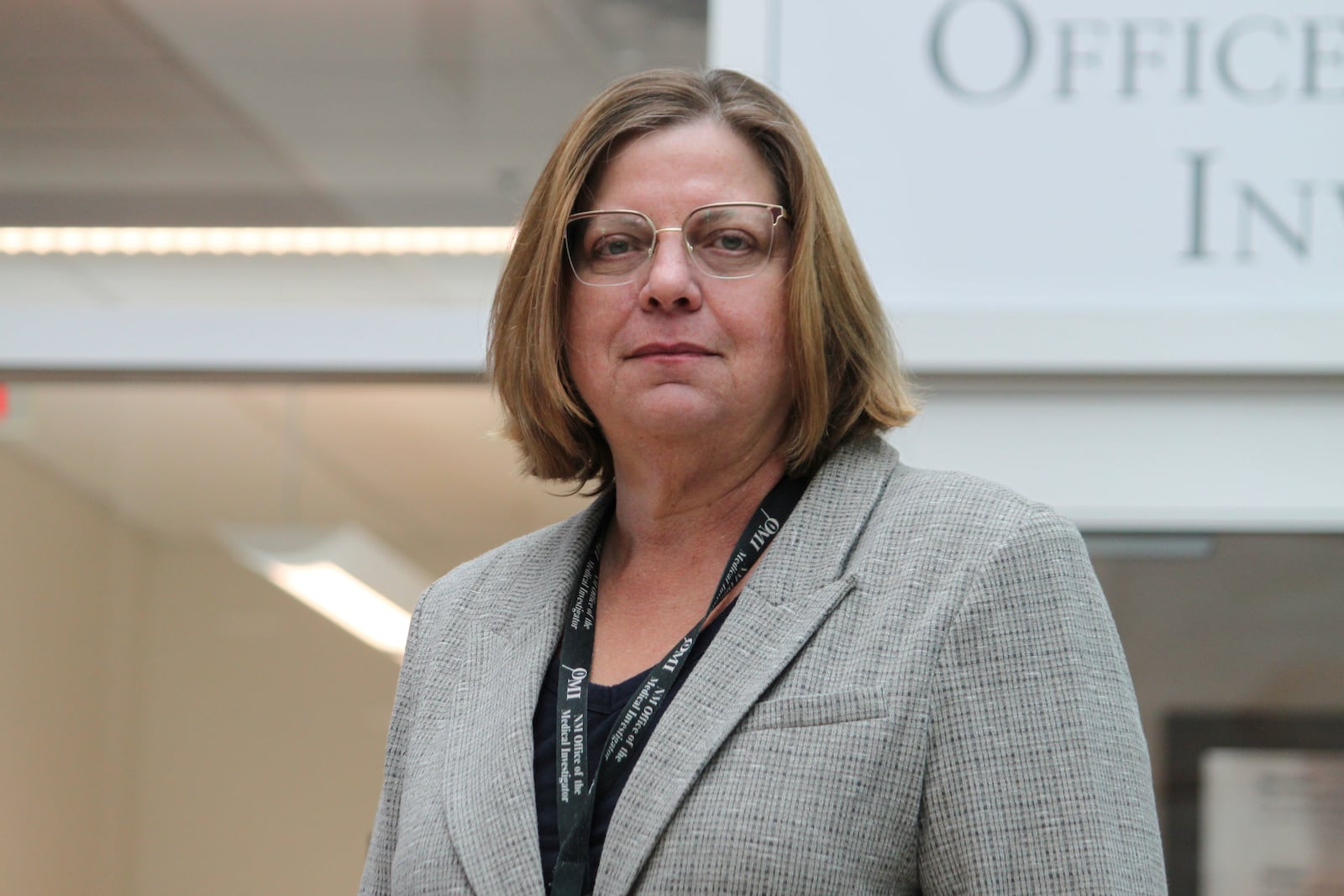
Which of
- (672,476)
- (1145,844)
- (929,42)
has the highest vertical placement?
(929,42)

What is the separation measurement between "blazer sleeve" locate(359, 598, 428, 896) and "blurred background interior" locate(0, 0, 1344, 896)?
1.88m

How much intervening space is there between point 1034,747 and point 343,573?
283 cm

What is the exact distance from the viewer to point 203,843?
3902mm

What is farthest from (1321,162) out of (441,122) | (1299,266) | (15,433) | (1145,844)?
(15,433)

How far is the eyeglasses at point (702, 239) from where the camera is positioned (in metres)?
1.83

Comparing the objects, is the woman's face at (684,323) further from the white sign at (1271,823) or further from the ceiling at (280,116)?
the ceiling at (280,116)

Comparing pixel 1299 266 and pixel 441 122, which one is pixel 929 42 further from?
pixel 441 122

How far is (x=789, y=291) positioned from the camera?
1830 millimetres

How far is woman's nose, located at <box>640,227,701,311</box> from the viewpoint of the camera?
5.85 feet

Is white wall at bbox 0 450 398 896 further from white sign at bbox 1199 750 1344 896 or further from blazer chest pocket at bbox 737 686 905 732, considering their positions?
blazer chest pocket at bbox 737 686 905 732

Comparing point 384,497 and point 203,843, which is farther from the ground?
point 384,497

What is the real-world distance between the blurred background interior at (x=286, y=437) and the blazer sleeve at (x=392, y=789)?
6.16ft

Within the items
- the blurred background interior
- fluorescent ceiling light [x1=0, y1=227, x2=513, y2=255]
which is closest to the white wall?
the blurred background interior

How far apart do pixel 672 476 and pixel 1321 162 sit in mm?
2401
